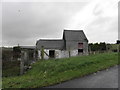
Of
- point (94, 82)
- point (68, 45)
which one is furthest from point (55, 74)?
point (68, 45)

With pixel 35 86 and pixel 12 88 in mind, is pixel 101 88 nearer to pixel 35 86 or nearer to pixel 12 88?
pixel 35 86

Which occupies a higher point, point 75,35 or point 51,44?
point 75,35

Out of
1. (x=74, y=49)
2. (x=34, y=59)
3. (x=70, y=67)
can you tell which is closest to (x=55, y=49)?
(x=74, y=49)

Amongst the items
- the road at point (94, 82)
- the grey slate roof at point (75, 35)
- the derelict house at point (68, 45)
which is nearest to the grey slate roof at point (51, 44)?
the derelict house at point (68, 45)

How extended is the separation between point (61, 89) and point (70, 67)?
15.3 feet

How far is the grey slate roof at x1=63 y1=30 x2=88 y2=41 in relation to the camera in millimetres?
46078

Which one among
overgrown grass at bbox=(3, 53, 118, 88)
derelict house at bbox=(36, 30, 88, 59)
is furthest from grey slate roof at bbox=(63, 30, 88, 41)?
overgrown grass at bbox=(3, 53, 118, 88)

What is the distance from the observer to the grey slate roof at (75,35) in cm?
4608

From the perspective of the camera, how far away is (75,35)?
155ft

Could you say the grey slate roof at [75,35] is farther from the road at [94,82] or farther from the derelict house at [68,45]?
the road at [94,82]

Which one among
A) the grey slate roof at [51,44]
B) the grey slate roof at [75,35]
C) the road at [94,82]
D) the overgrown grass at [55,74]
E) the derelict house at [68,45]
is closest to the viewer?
the road at [94,82]

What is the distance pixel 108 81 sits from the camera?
25.2 ft

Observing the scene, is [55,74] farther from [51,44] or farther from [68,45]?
[51,44]

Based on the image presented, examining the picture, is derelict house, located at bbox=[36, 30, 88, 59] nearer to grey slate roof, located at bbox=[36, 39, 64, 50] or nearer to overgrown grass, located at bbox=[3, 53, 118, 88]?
grey slate roof, located at bbox=[36, 39, 64, 50]
